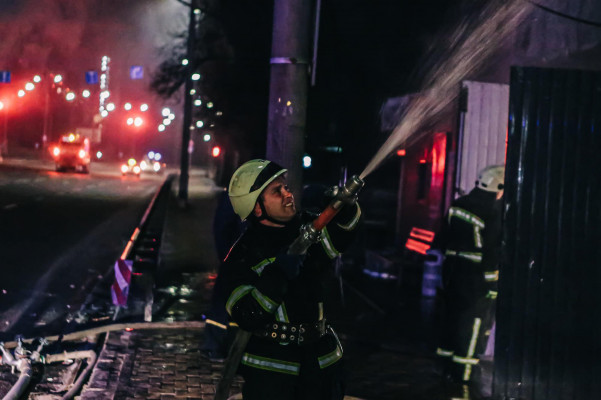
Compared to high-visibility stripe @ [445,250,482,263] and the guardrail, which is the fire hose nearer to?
high-visibility stripe @ [445,250,482,263]

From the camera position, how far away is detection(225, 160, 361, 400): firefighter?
3.59 meters

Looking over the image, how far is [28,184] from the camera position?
1272 inches

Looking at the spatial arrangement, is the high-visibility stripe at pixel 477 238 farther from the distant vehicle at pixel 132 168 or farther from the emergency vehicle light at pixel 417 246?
the distant vehicle at pixel 132 168

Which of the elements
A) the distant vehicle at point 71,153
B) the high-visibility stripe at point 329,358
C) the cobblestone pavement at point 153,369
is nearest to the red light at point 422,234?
the cobblestone pavement at point 153,369

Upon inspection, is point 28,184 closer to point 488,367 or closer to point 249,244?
point 488,367

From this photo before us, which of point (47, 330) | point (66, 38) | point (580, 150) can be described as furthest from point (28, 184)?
point (66, 38)

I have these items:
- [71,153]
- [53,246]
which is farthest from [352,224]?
[71,153]

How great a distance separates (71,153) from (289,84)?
136 ft

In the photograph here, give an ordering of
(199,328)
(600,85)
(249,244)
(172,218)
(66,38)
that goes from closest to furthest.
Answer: (249,244) → (600,85) → (199,328) → (172,218) → (66,38)

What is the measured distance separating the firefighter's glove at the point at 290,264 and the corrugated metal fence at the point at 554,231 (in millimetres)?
2470

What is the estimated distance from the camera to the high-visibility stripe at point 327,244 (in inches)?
141

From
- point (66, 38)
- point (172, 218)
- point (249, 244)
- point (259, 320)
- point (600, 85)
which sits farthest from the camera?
point (66, 38)

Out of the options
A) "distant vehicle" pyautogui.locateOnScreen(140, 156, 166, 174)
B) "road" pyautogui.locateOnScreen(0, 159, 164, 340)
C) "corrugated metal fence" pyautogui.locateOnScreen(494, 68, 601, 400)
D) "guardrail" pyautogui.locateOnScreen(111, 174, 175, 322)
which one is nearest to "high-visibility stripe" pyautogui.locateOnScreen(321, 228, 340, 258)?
"corrugated metal fence" pyautogui.locateOnScreen(494, 68, 601, 400)

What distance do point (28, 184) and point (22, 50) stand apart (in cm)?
3669
